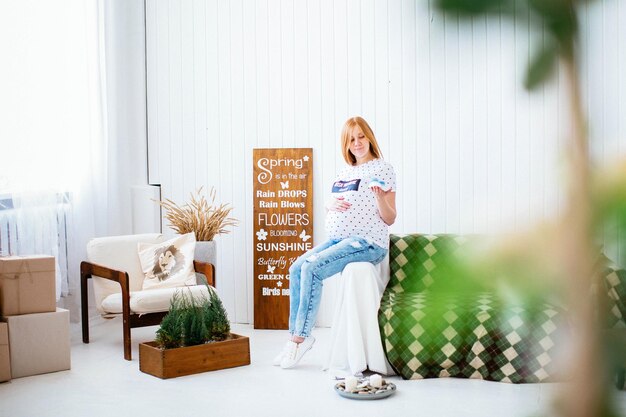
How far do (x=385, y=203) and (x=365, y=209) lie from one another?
130mm

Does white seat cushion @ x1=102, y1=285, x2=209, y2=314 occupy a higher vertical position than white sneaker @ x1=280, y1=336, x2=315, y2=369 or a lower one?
higher

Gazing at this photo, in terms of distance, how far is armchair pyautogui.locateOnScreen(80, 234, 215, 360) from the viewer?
15.3ft

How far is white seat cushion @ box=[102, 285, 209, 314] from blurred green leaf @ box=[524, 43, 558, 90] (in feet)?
14.5

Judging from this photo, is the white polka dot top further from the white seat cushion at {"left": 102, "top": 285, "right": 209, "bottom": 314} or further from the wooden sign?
the wooden sign

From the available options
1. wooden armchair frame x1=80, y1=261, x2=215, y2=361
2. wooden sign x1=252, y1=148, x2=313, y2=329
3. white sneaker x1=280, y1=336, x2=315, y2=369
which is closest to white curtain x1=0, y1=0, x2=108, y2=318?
wooden armchair frame x1=80, y1=261, x2=215, y2=361

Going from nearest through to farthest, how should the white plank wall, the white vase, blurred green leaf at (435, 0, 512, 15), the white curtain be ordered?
blurred green leaf at (435, 0, 512, 15) → the white curtain → the white vase → the white plank wall

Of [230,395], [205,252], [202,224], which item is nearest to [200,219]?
[202,224]

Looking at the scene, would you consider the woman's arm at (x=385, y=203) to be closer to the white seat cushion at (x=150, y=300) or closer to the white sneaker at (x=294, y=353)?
the white sneaker at (x=294, y=353)

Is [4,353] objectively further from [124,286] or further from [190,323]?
[190,323]

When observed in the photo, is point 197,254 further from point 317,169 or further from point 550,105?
point 550,105

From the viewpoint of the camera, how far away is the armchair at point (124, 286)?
467 cm

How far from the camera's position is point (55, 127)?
5.28 m

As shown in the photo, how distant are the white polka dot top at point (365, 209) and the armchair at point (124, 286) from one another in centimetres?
95

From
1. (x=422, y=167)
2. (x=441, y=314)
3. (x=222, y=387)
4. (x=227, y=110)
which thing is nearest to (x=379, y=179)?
(x=422, y=167)
